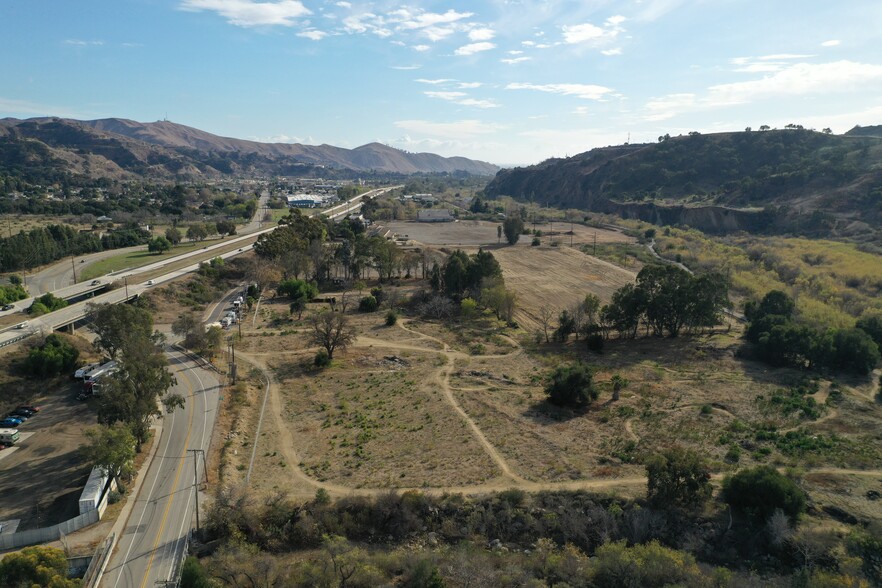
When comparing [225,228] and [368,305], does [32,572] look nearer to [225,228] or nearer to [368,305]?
[368,305]

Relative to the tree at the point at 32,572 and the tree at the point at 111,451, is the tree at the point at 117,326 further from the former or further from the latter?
the tree at the point at 32,572

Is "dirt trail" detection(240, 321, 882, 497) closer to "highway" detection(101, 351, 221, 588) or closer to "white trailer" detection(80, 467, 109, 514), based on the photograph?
"highway" detection(101, 351, 221, 588)

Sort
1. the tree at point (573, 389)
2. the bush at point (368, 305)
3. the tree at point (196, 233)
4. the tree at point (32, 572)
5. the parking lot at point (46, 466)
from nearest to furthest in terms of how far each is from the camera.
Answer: the tree at point (32, 572) → the parking lot at point (46, 466) → the tree at point (573, 389) → the bush at point (368, 305) → the tree at point (196, 233)

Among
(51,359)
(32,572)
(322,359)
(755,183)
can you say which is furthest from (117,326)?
(755,183)

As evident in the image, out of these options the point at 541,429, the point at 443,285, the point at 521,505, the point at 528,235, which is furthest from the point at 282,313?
the point at 528,235

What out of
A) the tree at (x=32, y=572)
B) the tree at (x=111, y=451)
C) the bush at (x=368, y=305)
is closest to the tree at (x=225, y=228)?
the bush at (x=368, y=305)

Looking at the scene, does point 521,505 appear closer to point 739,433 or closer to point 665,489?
point 665,489
